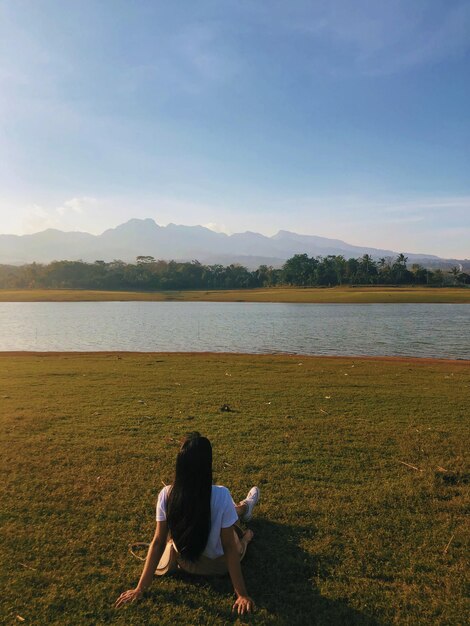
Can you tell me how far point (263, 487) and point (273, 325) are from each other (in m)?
38.3

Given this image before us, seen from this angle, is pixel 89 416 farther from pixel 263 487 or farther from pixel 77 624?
pixel 77 624

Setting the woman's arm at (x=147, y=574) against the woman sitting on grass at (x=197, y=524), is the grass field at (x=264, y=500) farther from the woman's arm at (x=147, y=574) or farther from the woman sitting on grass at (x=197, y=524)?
the woman sitting on grass at (x=197, y=524)

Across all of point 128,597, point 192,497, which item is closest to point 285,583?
point 192,497

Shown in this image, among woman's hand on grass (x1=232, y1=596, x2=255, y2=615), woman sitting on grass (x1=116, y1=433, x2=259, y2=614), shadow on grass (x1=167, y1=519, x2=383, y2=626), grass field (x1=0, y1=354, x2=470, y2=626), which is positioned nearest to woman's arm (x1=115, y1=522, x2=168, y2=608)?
woman sitting on grass (x1=116, y1=433, x2=259, y2=614)

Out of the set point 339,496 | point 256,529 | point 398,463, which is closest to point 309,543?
point 256,529

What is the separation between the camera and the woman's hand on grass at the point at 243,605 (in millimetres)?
4207

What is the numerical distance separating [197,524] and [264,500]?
2.15 meters

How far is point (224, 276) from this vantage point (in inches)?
5876

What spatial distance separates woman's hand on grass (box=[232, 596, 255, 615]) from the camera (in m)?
4.21

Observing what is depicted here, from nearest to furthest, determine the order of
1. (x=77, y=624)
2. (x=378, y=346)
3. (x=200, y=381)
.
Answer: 1. (x=77, y=624)
2. (x=200, y=381)
3. (x=378, y=346)

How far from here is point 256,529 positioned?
5.66m

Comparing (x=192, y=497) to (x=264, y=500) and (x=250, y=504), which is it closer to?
(x=250, y=504)

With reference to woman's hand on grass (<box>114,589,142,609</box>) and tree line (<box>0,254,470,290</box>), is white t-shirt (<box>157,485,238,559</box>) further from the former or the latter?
tree line (<box>0,254,470,290</box>)

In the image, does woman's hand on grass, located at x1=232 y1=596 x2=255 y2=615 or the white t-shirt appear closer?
woman's hand on grass, located at x1=232 y1=596 x2=255 y2=615
